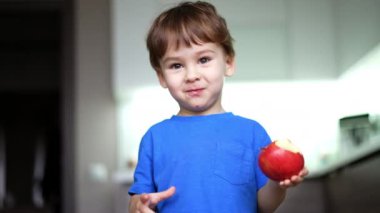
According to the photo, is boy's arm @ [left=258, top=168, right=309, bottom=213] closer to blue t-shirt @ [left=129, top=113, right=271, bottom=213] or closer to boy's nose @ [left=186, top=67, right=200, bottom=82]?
blue t-shirt @ [left=129, top=113, right=271, bottom=213]

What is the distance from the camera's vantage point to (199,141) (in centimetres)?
100

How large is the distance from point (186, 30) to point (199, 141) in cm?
18

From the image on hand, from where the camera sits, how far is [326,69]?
9.86 feet

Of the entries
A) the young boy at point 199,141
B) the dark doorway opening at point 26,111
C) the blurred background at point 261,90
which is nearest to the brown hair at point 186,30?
the young boy at point 199,141

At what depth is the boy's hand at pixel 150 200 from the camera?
3.07 ft

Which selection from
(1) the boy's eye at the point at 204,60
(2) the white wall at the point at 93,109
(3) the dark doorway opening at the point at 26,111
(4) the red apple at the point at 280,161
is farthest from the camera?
(3) the dark doorway opening at the point at 26,111

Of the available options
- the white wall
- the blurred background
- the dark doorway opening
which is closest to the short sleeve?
the blurred background

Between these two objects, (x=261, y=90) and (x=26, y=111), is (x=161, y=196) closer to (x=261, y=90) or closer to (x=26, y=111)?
(x=261, y=90)

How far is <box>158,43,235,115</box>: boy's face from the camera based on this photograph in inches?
40.0

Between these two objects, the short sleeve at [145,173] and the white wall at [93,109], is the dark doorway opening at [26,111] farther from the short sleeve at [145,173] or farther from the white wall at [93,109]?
the short sleeve at [145,173]

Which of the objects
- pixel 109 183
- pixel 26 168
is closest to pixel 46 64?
pixel 26 168

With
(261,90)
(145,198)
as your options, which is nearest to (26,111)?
(261,90)

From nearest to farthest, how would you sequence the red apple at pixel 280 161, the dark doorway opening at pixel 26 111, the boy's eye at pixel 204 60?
the red apple at pixel 280 161
the boy's eye at pixel 204 60
the dark doorway opening at pixel 26 111

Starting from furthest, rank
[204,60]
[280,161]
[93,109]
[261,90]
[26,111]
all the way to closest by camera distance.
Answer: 1. [26,111]
2. [93,109]
3. [261,90]
4. [204,60]
5. [280,161]
